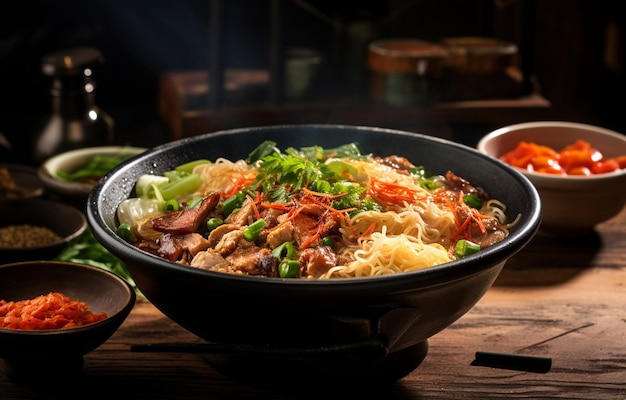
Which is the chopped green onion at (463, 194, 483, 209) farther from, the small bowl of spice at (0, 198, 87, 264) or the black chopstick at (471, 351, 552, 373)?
the small bowl of spice at (0, 198, 87, 264)

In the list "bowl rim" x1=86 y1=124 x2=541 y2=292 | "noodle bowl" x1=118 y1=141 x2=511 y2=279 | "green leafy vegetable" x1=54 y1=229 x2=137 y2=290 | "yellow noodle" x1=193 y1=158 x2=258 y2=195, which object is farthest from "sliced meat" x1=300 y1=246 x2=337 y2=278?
"green leafy vegetable" x1=54 y1=229 x2=137 y2=290

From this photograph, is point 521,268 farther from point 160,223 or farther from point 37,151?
point 37,151

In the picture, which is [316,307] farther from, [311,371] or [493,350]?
[493,350]

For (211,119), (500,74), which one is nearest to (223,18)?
(211,119)

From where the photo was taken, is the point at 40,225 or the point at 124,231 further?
the point at 40,225

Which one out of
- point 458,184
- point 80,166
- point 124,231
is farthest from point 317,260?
point 80,166

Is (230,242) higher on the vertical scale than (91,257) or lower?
higher

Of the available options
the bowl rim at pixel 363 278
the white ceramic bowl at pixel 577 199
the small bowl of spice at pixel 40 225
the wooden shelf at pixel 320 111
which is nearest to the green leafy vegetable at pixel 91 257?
the small bowl of spice at pixel 40 225
